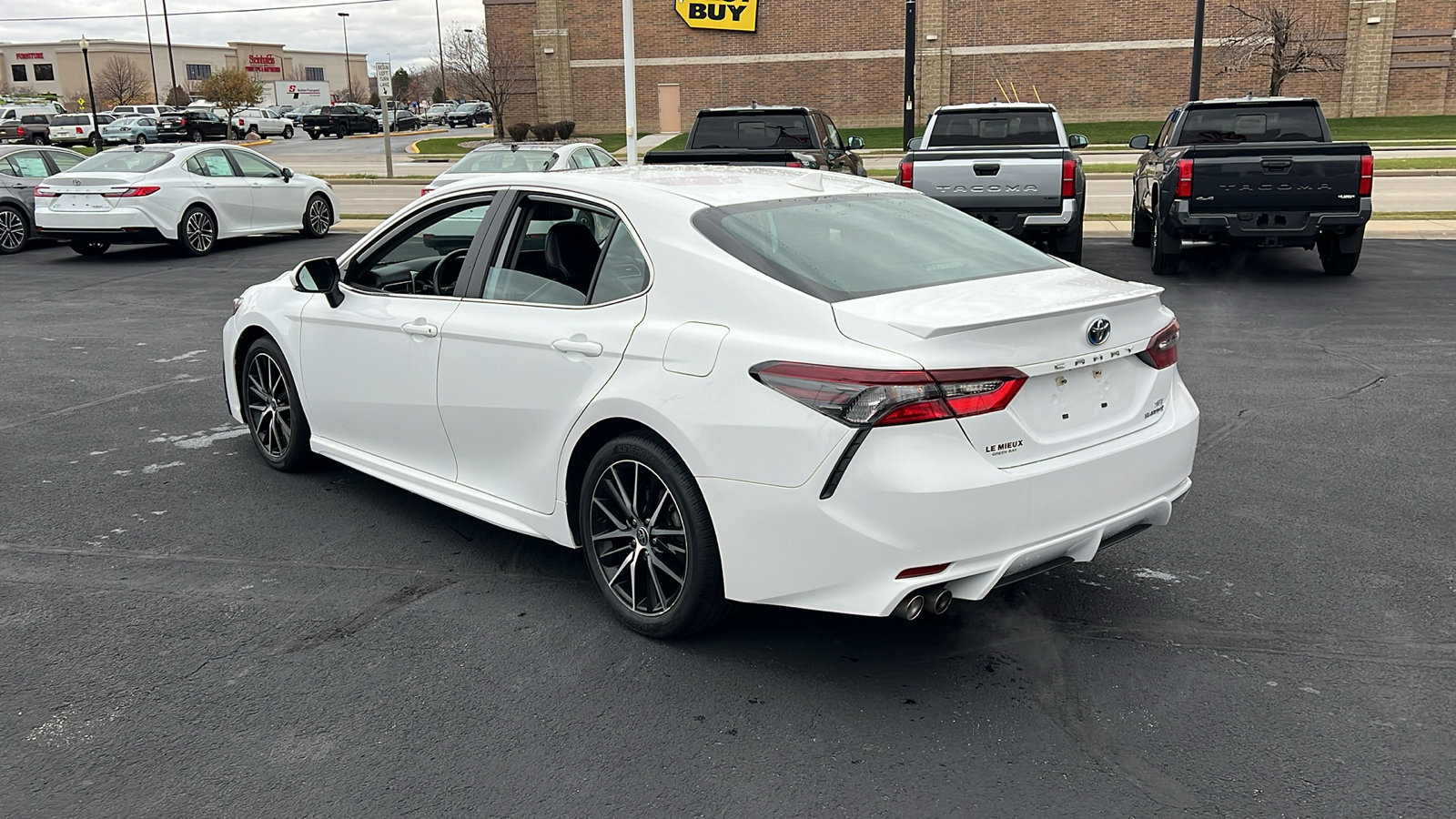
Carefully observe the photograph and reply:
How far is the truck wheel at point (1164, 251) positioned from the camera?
1251 cm

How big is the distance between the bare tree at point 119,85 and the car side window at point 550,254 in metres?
97.6

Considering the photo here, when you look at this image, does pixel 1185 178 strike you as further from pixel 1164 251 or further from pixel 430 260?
pixel 430 260

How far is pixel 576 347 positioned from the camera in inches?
167

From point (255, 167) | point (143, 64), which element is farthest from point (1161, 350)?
point (143, 64)

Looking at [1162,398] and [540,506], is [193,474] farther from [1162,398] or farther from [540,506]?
[1162,398]

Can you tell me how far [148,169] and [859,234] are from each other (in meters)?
14.9

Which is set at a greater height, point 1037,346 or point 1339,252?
point 1037,346

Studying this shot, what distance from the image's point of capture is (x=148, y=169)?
16.6 m

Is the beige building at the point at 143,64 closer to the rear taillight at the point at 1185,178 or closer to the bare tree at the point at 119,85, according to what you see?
the bare tree at the point at 119,85

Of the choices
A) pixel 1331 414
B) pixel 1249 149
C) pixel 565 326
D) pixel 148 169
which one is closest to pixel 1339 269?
pixel 1249 149

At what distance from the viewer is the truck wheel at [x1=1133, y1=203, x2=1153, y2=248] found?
15.1 meters

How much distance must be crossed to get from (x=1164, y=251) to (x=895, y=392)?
10199mm

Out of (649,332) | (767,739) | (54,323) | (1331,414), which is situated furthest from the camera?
(54,323)

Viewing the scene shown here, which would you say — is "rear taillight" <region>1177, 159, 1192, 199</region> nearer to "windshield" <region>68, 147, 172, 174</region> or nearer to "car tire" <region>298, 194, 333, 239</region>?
"car tire" <region>298, 194, 333, 239</region>
